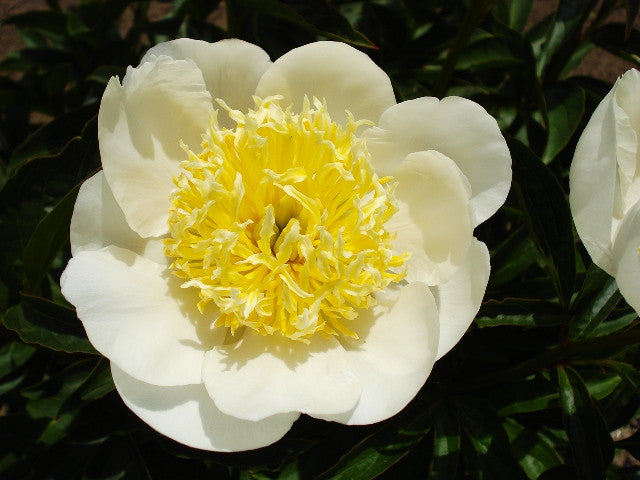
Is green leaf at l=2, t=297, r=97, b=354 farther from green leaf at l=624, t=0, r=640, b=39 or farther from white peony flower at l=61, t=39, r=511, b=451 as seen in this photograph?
green leaf at l=624, t=0, r=640, b=39

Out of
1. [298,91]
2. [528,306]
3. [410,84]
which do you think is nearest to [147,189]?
Result: [298,91]

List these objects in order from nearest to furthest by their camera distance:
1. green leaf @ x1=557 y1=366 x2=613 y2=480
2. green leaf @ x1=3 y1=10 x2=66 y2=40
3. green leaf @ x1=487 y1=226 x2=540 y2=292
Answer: green leaf @ x1=557 y1=366 x2=613 y2=480 → green leaf @ x1=487 y1=226 x2=540 y2=292 → green leaf @ x1=3 y1=10 x2=66 y2=40

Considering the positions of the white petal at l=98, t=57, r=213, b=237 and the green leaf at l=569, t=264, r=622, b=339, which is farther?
the green leaf at l=569, t=264, r=622, b=339

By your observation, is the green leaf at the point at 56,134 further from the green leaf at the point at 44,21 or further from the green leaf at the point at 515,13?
the green leaf at the point at 515,13

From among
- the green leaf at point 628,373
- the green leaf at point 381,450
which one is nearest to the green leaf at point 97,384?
the green leaf at point 381,450

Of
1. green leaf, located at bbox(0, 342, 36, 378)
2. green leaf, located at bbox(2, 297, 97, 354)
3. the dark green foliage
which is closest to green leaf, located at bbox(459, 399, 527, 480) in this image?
the dark green foliage
